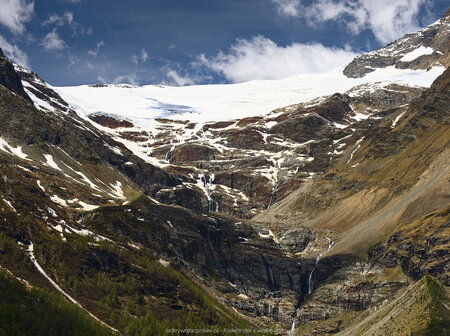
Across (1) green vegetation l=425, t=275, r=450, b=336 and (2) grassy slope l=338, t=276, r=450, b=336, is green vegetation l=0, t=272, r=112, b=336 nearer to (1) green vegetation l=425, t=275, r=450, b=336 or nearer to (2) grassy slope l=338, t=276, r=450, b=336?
(2) grassy slope l=338, t=276, r=450, b=336

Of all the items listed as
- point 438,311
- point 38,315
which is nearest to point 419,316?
point 438,311

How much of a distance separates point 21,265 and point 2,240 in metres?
10.0

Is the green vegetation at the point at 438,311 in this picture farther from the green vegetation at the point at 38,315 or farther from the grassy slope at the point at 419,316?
the green vegetation at the point at 38,315

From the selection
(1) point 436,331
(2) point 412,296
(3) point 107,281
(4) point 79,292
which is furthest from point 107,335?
(2) point 412,296

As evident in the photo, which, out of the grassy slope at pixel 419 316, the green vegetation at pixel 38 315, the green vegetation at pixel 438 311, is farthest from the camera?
the grassy slope at pixel 419 316

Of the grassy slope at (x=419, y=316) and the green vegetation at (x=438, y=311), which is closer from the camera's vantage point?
the green vegetation at (x=438, y=311)

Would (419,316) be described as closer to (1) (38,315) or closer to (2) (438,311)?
(2) (438,311)

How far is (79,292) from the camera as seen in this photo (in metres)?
178

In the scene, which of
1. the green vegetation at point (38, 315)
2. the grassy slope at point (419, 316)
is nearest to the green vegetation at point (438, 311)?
the grassy slope at point (419, 316)

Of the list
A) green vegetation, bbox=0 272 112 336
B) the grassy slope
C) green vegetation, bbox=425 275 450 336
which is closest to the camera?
green vegetation, bbox=0 272 112 336

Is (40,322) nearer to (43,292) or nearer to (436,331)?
(43,292)

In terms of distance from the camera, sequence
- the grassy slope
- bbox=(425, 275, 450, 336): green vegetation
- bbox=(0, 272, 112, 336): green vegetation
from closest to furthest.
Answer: bbox=(0, 272, 112, 336): green vegetation, bbox=(425, 275, 450, 336): green vegetation, the grassy slope

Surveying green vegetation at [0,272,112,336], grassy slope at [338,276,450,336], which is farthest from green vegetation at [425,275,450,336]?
green vegetation at [0,272,112,336]

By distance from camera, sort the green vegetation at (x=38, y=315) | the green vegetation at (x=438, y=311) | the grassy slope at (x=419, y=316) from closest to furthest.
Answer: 1. the green vegetation at (x=38, y=315)
2. the green vegetation at (x=438, y=311)
3. the grassy slope at (x=419, y=316)
